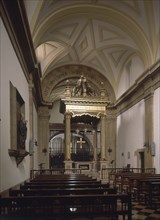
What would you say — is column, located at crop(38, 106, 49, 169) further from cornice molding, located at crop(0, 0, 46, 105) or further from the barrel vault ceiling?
cornice molding, located at crop(0, 0, 46, 105)

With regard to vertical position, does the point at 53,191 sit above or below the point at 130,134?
below

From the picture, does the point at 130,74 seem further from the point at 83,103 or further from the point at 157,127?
the point at 157,127

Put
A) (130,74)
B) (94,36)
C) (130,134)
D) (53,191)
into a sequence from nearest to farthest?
(53,191) < (94,36) < (130,134) < (130,74)

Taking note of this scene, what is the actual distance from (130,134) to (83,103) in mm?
3585

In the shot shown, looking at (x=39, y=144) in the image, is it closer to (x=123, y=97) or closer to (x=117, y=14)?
(x=123, y=97)

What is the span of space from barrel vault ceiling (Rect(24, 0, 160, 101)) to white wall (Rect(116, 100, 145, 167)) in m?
2.34

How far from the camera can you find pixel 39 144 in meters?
20.8


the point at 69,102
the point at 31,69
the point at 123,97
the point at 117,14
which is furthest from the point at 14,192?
the point at 123,97

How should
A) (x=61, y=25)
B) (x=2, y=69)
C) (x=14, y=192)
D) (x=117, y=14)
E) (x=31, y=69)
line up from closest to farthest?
(x=14, y=192), (x=2, y=69), (x=31, y=69), (x=117, y=14), (x=61, y=25)

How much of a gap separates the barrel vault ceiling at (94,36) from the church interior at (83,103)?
0.18 feet

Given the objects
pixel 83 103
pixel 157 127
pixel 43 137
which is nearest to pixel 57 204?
pixel 157 127

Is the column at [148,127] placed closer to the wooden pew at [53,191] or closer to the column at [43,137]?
the column at [43,137]

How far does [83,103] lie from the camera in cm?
1827

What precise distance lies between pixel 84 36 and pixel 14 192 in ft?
45.3
